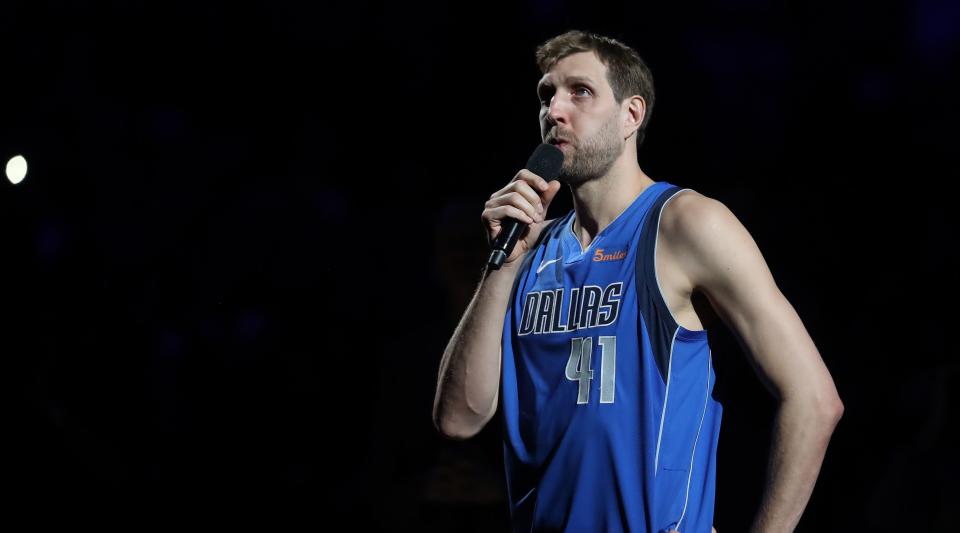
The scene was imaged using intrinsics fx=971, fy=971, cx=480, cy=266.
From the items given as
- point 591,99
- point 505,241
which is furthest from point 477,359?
point 591,99

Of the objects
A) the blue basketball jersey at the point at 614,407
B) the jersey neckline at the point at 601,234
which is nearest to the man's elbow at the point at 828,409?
the blue basketball jersey at the point at 614,407

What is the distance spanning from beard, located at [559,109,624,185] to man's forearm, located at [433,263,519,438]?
0.68 feet

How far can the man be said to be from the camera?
1557 millimetres

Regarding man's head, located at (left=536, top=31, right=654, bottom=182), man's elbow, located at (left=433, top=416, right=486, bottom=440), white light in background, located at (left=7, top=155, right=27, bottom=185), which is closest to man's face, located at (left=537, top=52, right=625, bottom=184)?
man's head, located at (left=536, top=31, right=654, bottom=182)

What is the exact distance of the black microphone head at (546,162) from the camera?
170cm

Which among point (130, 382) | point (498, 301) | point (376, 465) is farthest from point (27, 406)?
point (498, 301)

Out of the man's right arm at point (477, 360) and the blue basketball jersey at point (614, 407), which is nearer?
the blue basketball jersey at point (614, 407)

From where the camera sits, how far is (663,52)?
Answer: 3193mm

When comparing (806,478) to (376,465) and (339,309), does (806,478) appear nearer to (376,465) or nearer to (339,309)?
(376,465)

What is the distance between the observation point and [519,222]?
162 centimetres

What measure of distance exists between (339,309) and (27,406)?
1.12 m

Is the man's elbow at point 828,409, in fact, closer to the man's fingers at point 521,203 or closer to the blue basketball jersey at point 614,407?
the blue basketball jersey at point 614,407

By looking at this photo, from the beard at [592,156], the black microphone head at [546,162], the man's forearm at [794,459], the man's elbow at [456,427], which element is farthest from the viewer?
the man's elbow at [456,427]

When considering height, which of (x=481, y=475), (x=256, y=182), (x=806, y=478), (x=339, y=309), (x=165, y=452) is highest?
(x=256, y=182)
